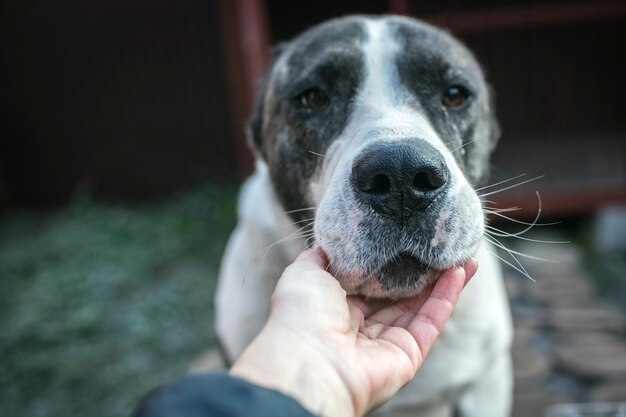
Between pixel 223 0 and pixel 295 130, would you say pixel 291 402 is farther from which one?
pixel 223 0

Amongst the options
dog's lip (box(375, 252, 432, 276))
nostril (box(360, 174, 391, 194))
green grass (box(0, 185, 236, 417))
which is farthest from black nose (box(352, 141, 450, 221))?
green grass (box(0, 185, 236, 417))

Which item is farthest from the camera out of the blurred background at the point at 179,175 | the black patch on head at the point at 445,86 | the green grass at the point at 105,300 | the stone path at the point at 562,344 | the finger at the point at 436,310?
the blurred background at the point at 179,175

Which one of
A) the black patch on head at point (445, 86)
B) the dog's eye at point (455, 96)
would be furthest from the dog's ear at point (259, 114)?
the dog's eye at point (455, 96)

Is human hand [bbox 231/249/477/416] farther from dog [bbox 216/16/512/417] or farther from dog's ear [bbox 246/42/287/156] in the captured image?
dog's ear [bbox 246/42/287/156]

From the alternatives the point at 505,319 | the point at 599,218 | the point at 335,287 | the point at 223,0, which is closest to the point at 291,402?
the point at 335,287

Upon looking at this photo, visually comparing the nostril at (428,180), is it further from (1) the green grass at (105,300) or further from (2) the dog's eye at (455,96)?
(1) the green grass at (105,300)

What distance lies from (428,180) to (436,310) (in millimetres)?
327

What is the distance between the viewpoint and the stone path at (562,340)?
117 inches

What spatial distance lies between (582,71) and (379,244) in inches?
239

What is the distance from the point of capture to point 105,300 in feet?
14.2

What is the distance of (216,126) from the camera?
20.6 ft

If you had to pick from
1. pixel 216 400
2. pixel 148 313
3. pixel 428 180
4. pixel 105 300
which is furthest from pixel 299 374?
pixel 105 300

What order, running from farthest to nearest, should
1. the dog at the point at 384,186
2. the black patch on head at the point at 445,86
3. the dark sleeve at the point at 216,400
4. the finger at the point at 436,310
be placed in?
the black patch on head at the point at 445,86, the dog at the point at 384,186, the finger at the point at 436,310, the dark sleeve at the point at 216,400

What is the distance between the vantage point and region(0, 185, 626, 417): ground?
3258mm
